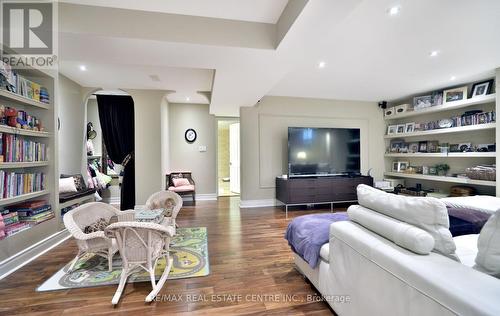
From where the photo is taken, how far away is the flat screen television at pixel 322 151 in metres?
4.52

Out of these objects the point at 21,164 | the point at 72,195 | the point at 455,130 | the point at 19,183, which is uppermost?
the point at 455,130

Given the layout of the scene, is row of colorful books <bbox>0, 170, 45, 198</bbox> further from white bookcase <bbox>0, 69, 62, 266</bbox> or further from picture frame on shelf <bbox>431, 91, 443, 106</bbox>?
picture frame on shelf <bbox>431, 91, 443, 106</bbox>

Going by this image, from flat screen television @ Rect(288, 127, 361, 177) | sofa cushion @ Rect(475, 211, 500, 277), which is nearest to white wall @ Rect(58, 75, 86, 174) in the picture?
flat screen television @ Rect(288, 127, 361, 177)

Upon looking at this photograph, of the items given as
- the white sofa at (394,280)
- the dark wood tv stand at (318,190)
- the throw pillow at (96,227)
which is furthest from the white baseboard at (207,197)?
the white sofa at (394,280)

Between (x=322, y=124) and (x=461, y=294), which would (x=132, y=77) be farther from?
(x=461, y=294)

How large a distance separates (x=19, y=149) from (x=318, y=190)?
4.48m

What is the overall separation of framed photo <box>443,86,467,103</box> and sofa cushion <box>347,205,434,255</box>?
13.4 feet

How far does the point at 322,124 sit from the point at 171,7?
13.2ft

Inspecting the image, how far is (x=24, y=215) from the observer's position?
2561 mm

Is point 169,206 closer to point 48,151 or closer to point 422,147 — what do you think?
point 48,151

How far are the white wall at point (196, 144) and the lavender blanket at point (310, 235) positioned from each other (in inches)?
149

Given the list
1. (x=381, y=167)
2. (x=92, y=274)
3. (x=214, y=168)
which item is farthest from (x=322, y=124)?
(x=92, y=274)

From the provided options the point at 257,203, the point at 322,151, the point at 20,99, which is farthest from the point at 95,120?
the point at 322,151

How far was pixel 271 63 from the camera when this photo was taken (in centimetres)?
255
